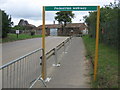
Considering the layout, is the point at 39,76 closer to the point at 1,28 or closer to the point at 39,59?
the point at 39,59

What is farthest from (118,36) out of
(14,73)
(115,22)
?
(14,73)

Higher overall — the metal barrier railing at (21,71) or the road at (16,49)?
the metal barrier railing at (21,71)

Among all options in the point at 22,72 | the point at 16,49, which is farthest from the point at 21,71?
the point at 16,49

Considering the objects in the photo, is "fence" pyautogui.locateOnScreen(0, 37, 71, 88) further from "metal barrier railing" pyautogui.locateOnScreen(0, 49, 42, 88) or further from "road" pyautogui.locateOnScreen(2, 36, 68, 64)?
"road" pyautogui.locateOnScreen(2, 36, 68, 64)

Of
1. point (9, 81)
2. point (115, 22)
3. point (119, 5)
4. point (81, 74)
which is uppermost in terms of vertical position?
point (119, 5)

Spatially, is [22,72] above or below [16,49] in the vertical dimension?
above

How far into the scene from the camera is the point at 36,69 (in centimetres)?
695

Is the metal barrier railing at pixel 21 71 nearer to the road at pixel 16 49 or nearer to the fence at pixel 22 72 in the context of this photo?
the fence at pixel 22 72

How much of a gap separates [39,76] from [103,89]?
2009 mm

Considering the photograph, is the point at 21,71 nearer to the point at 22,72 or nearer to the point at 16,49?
the point at 22,72

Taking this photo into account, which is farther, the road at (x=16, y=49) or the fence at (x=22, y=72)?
the road at (x=16, y=49)

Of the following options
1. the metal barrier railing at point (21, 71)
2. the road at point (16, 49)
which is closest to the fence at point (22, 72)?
the metal barrier railing at point (21, 71)

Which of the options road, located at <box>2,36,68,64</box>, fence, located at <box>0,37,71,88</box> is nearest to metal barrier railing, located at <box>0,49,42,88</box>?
fence, located at <box>0,37,71,88</box>

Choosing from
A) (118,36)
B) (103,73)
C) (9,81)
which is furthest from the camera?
(118,36)
